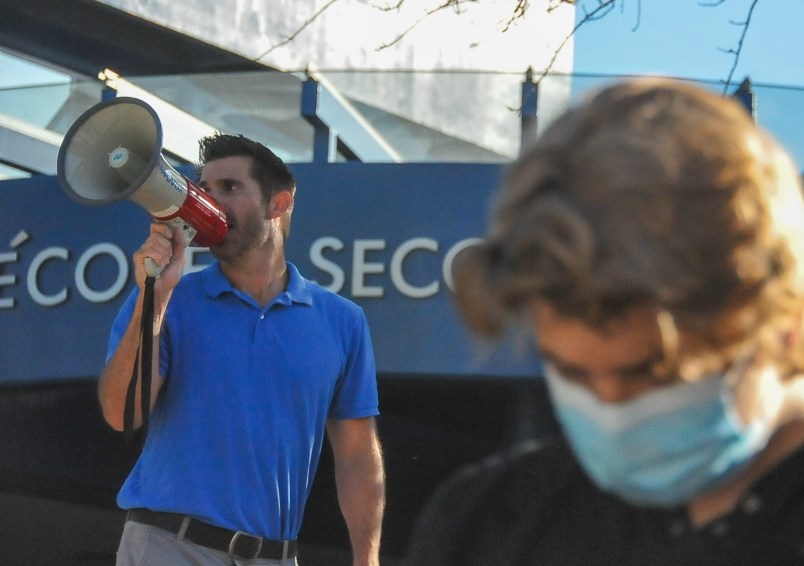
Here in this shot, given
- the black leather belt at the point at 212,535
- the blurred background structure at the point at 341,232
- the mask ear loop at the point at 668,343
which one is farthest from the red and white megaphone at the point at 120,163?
the mask ear loop at the point at 668,343

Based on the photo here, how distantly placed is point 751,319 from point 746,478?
294 millimetres

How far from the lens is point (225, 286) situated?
4.37m

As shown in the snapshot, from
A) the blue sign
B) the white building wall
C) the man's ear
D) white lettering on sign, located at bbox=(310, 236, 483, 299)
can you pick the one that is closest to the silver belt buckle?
the man's ear

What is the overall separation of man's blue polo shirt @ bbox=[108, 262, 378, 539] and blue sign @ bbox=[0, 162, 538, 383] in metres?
4.27

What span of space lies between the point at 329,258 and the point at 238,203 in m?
4.41

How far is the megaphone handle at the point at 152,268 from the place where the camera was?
4137mm

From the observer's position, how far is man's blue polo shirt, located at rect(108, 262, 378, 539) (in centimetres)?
402

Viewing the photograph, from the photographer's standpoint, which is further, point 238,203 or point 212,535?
point 238,203

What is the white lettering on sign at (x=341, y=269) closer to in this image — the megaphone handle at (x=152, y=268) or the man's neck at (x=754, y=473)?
the megaphone handle at (x=152, y=268)

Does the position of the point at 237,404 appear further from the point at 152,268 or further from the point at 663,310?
the point at 663,310

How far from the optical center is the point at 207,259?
9.12 metres

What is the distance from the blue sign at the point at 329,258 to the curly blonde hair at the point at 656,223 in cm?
706

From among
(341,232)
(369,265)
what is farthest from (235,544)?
(341,232)

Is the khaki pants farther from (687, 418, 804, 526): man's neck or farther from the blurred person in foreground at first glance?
(687, 418, 804, 526): man's neck
